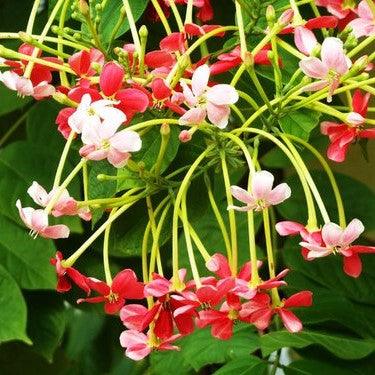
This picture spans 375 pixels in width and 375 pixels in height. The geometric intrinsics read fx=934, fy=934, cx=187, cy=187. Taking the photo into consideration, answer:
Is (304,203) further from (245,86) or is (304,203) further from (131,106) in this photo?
(131,106)

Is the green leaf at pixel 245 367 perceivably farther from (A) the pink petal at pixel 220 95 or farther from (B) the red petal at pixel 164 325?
(A) the pink petal at pixel 220 95

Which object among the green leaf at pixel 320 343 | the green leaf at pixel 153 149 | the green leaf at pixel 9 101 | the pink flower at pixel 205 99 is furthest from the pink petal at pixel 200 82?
the green leaf at pixel 9 101

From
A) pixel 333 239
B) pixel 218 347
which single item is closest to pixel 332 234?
pixel 333 239

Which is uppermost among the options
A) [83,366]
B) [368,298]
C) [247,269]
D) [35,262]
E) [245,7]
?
[245,7]

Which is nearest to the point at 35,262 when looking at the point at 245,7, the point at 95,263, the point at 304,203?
the point at 95,263

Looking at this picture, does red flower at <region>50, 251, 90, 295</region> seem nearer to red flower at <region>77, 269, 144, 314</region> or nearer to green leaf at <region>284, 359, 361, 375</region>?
red flower at <region>77, 269, 144, 314</region>

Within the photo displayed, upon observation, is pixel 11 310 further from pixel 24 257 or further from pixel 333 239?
pixel 333 239
